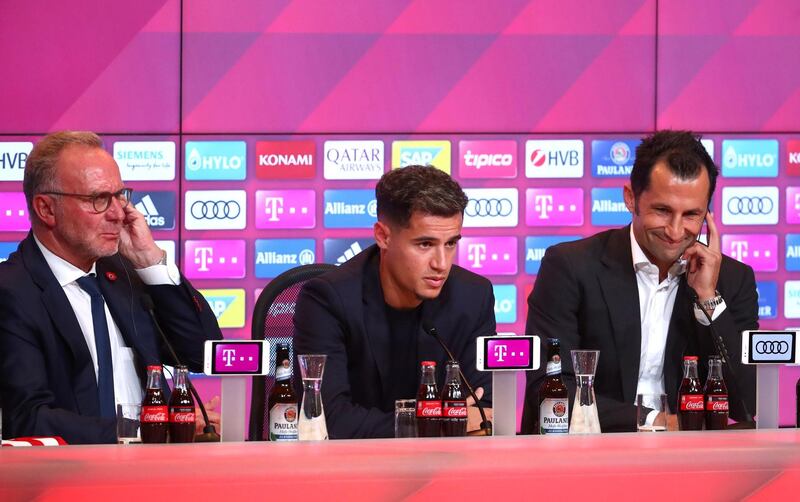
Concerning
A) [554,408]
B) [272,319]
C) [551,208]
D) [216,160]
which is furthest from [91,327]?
[551,208]

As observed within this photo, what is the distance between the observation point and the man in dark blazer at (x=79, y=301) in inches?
97.9

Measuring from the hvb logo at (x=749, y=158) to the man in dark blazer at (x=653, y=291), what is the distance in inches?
72.3

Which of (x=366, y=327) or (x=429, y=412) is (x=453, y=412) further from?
(x=366, y=327)

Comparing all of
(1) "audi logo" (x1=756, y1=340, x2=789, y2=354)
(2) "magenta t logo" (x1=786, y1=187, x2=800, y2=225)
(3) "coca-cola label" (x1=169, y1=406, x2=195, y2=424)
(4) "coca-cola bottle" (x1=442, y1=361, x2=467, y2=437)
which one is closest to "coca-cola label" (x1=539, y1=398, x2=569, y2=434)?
(4) "coca-cola bottle" (x1=442, y1=361, x2=467, y2=437)

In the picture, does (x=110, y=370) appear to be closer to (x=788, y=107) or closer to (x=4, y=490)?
(x=4, y=490)

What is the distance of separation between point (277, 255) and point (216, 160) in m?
0.48

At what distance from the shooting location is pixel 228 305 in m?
4.60

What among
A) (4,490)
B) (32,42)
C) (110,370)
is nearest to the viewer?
(4,490)

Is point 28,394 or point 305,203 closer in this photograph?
point 28,394

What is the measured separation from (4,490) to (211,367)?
2.11ft

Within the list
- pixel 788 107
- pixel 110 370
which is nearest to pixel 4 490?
pixel 110 370

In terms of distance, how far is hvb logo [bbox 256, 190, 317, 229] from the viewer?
4625 mm

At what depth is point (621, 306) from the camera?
2939 mm

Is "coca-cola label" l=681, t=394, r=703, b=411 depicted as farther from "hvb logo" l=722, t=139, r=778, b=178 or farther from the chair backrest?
"hvb logo" l=722, t=139, r=778, b=178
